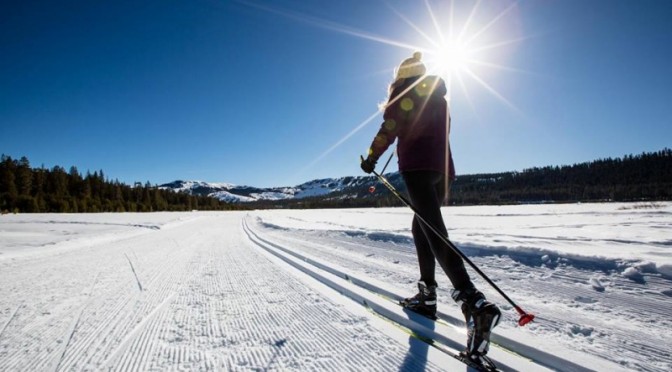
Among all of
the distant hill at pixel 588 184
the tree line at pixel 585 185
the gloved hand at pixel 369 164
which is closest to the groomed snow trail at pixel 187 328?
the gloved hand at pixel 369 164

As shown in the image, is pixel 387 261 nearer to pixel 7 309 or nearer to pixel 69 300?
pixel 69 300

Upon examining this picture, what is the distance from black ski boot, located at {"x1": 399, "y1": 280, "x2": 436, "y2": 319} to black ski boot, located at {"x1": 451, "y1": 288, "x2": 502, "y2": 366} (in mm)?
598

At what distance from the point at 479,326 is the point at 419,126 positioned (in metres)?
1.30

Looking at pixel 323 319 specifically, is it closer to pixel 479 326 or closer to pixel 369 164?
pixel 479 326

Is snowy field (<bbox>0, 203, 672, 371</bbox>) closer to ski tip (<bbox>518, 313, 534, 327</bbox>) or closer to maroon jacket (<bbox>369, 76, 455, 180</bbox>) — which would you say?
ski tip (<bbox>518, 313, 534, 327</bbox>)

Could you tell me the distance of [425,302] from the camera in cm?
234

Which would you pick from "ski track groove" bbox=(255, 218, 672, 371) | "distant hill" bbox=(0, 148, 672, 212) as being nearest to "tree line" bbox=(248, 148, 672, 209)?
"distant hill" bbox=(0, 148, 672, 212)

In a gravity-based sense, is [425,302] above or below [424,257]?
below

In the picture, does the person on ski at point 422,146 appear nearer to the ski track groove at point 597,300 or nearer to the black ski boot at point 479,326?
the black ski boot at point 479,326

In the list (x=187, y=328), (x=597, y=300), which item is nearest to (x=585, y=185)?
(x=597, y=300)

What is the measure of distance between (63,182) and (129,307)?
95.4m

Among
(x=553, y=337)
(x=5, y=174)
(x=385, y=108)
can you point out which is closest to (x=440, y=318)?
(x=553, y=337)

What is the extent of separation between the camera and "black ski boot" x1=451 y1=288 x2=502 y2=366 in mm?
1583

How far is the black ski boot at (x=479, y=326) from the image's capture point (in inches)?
62.3
